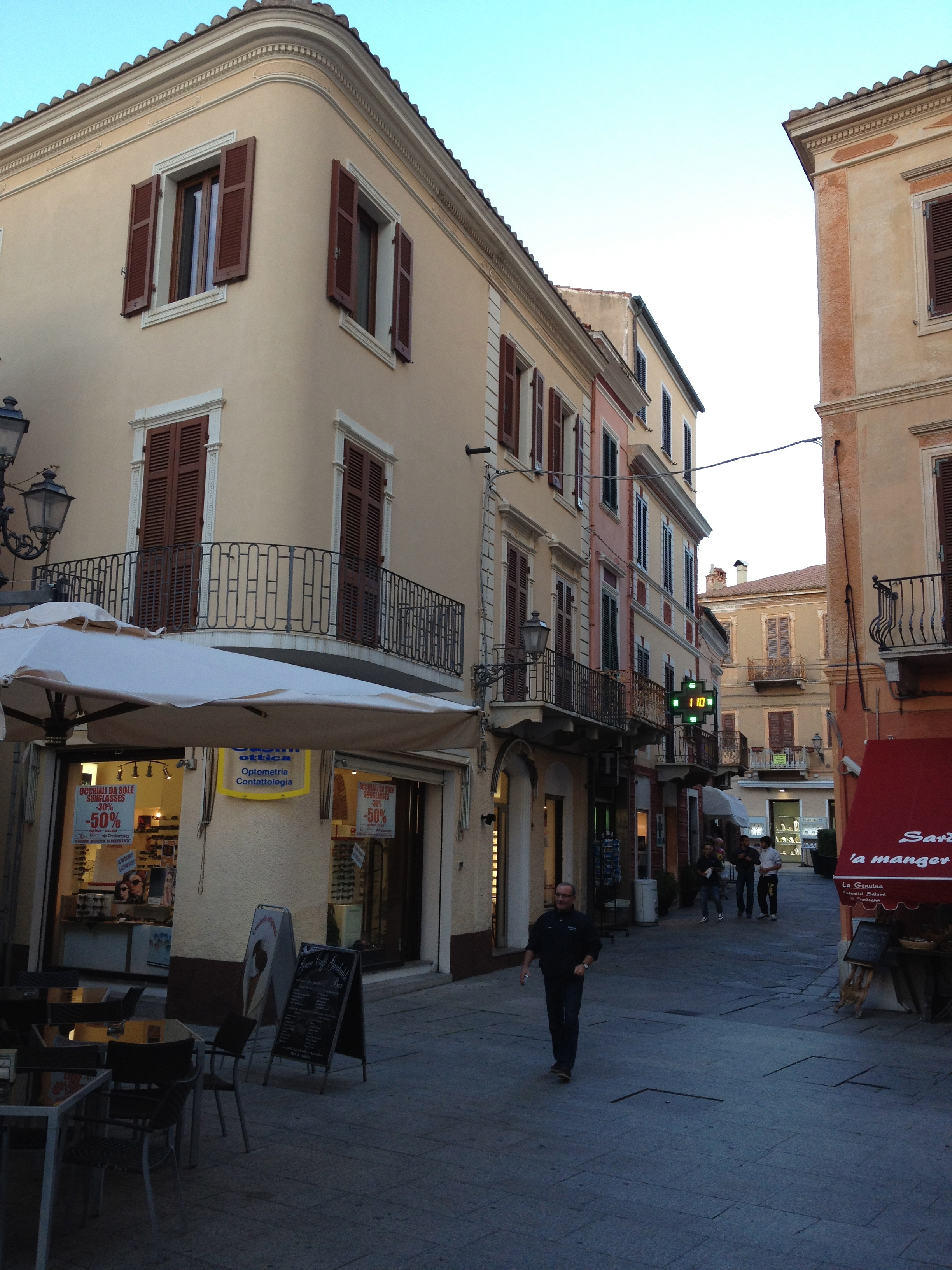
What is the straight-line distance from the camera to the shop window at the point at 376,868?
12.9 metres

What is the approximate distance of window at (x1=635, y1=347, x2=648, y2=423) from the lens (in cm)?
2578

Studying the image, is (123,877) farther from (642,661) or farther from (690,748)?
(690,748)

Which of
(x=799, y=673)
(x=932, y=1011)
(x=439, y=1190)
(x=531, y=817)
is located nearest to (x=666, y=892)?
(x=531, y=817)

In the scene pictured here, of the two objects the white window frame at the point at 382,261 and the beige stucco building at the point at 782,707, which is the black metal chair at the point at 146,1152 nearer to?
the white window frame at the point at 382,261

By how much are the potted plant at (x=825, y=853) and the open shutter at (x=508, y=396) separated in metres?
23.8

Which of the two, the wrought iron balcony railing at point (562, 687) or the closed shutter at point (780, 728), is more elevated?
the closed shutter at point (780, 728)

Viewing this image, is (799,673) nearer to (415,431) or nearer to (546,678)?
(546,678)

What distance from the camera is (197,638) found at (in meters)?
11.3

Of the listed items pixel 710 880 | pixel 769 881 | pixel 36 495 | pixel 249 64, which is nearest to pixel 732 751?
pixel 769 881

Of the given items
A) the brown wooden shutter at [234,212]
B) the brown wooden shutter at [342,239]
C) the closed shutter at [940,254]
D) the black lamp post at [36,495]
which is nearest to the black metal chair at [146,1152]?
the black lamp post at [36,495]

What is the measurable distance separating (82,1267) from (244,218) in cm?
1082

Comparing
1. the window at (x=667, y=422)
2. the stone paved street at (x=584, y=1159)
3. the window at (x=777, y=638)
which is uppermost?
the window at (x=667, y=422)

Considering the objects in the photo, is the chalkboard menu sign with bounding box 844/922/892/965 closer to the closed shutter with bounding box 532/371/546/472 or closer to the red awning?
the red awning

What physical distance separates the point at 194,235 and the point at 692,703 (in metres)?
15.5
